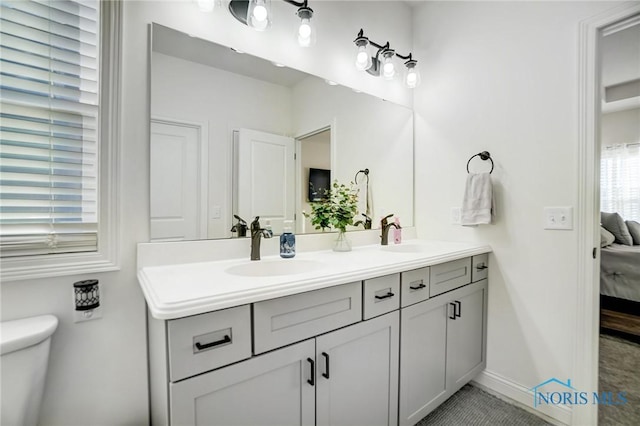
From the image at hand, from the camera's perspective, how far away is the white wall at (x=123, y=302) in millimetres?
1050

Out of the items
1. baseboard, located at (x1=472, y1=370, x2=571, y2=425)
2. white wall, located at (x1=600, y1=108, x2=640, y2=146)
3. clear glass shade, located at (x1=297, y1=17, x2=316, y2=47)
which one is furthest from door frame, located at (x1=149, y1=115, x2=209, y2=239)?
white wall, located at (x1=600, y1=108, x2=640, y2=146)

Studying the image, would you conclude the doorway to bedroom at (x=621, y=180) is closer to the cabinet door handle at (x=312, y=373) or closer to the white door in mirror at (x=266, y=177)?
the white door in mirror at (x=266, y=177)

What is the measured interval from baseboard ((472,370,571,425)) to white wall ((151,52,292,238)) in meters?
1.84

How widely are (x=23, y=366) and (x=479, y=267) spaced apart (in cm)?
209

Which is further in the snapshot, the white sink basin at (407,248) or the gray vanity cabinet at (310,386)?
the white sink basin at (407,248)

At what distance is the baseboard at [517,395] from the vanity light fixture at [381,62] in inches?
78.8

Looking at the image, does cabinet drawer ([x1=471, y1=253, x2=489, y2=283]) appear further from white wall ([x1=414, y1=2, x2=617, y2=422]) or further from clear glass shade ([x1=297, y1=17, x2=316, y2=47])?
clear glass shade ([x1=297, y1=17, x2=316, y2=47])

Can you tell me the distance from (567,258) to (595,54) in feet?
3.42

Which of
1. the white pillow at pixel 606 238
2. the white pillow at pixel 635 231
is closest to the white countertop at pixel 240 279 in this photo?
the white pillow at pixel 606 238

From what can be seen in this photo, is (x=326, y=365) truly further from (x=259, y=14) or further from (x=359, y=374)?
(x=259, y=14)

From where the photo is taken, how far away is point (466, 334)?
1740 millimetres

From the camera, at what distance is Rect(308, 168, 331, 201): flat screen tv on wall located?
1.76 meters

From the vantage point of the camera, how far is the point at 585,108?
1510 millimetres
